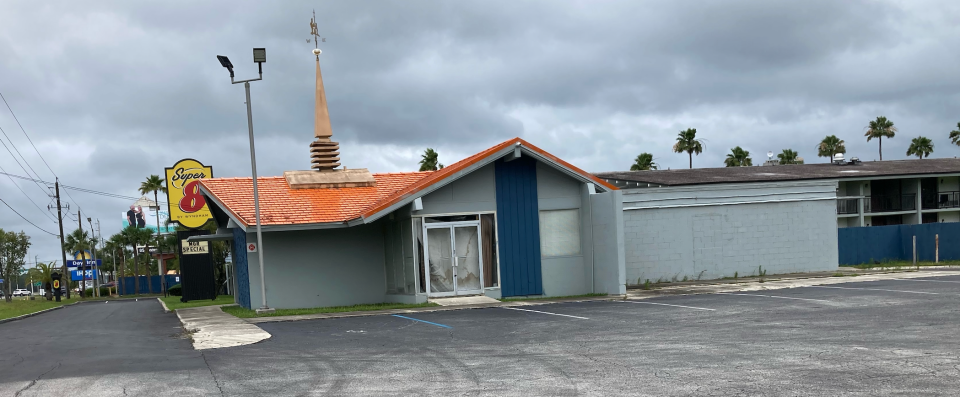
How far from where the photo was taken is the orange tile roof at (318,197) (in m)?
20.1

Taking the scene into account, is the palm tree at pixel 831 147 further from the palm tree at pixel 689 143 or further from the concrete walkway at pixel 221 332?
the concrete walkway at pixel 221 332

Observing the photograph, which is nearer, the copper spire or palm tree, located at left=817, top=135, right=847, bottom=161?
the copper spire

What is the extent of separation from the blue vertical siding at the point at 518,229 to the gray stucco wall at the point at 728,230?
445cm

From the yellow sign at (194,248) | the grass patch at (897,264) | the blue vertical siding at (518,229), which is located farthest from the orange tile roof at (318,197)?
the yellow sign at (194,248)

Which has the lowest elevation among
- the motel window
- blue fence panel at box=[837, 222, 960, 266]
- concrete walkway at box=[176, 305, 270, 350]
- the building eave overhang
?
concrete walkway at box=[176, 305, 270, 350]

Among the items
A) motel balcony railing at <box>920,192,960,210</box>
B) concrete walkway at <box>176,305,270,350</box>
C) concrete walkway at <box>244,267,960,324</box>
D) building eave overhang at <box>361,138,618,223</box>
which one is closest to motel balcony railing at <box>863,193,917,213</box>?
motel balcony railing at <box>920,192,960,210</box>

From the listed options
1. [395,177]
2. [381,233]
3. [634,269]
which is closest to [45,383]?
[381,233]

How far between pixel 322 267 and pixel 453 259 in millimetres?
3788

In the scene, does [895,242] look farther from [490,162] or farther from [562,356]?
[562,356]

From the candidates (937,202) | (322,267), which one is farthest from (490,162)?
(937,202)

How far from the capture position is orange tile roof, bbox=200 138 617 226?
2012 cm

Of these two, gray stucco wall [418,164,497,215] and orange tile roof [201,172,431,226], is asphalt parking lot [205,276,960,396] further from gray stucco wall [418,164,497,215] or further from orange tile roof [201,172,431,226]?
orange tile roof [201,172,431,226]

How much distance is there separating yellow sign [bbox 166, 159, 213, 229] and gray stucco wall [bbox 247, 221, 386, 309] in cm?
1703

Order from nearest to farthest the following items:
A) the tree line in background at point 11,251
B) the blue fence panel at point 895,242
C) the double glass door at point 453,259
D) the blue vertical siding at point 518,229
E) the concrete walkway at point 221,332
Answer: the concrete walkway at point 221,332
the double glass door at point 453,259
the blue vertical siding at point 518,229
the blue fence panel at point 895,242
the tree line in background at point 11,251
